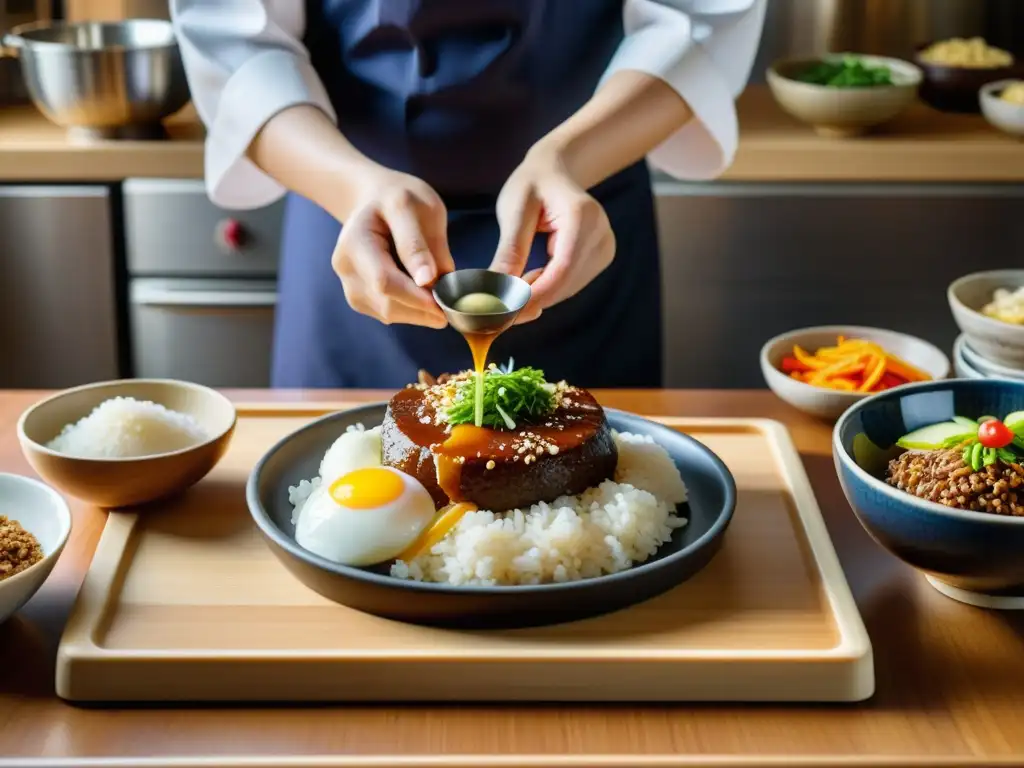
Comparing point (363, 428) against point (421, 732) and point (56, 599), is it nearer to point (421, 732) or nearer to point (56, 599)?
point (56, 599)

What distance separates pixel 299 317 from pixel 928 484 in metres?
1.30

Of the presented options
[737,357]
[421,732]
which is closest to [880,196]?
[737,357]

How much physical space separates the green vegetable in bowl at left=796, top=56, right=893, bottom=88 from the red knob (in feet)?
4.81

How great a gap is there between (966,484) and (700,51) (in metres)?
0.98

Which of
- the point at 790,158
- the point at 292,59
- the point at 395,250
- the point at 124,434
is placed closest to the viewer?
the point at 124,434

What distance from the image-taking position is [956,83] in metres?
3.28

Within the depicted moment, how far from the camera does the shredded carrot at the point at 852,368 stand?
193cm

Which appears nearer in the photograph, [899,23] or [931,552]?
[931,552]

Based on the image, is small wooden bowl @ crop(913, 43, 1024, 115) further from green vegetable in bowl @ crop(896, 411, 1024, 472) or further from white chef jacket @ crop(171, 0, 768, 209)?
green vegetable in bowl @ crop(896, 411, 1024, 472)

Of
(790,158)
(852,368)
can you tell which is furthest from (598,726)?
(790,158)

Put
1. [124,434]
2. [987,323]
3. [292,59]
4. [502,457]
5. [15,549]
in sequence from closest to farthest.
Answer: [15,549], [502,457], [124,434], [987,323], [292,59]

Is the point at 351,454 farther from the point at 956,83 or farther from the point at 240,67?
the point at 956,83

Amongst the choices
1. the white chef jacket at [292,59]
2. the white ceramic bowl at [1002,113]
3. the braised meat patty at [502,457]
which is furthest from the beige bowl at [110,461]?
the white ceramic bowl at [1002,113]

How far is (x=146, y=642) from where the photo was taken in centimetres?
129
